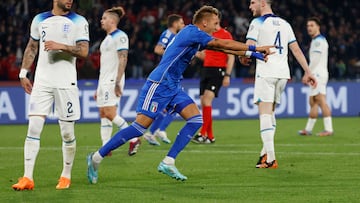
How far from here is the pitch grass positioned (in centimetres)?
919

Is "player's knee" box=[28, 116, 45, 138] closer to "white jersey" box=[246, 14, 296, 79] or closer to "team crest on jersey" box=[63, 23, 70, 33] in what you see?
"team crest on jersey" box=[63, 23, 70, 33]

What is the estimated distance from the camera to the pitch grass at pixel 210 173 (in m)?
9.19

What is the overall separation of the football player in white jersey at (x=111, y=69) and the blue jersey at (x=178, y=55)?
3.44m

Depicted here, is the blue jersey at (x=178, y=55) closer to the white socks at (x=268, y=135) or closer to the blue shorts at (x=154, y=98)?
the blue shorts at (x=154, y=98)

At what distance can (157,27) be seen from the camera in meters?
27.5

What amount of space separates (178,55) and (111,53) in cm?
394

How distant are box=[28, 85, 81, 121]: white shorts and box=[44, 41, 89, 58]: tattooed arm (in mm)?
436

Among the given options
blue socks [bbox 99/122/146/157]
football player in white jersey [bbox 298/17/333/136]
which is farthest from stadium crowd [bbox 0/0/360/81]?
blue socks [bbox 99/122/146/157]

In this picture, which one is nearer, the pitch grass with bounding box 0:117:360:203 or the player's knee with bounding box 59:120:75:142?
the pitch grass with bounding box 0:117:360:203

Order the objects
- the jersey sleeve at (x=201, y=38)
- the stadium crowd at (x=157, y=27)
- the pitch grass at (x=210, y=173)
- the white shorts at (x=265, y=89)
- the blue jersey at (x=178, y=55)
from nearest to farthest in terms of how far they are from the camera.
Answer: the pitch grass at (x=210, y=173), the jersey sleeve at (x=201, y=38), the blue jersey at (x=178, y=55), the white shorts at (x=265, y=89), the stadium crowd at (x=157, y=27)

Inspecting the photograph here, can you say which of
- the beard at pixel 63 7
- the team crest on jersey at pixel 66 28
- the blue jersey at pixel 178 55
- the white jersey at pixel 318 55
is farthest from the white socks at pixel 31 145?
the white jersey at pixel 318 55

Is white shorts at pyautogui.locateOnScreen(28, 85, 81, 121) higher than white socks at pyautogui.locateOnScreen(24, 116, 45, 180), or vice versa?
white shorts at pyautogui.locateOnScreen(28, 85, 81, 121)

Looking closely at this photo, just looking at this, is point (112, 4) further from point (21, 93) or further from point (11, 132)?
point (11, 132)

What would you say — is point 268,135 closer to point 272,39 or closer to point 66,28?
point 272,39
